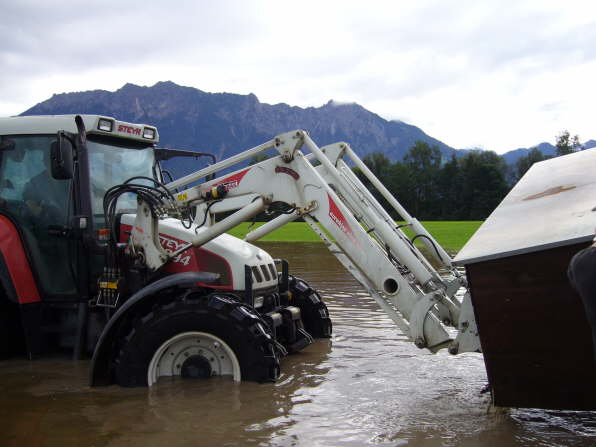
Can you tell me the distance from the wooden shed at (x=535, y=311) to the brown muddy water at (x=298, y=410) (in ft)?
1.03

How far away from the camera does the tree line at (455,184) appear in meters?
83.5

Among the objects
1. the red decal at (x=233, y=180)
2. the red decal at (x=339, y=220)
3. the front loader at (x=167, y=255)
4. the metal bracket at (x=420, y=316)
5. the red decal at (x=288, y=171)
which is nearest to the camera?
the metal bracket at (x=420, y=316)

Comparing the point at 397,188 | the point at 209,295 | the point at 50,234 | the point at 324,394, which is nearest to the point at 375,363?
the point at 324,394

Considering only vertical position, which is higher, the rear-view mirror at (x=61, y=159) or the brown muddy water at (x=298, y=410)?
Answer: the rear-view mirror at (x=61, y=159)

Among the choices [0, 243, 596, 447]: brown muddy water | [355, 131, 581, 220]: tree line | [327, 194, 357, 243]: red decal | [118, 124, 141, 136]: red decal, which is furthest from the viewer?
[355, 131, 581, 220]: tree line

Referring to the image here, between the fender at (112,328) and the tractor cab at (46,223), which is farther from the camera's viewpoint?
the tractor cab at (46,223)

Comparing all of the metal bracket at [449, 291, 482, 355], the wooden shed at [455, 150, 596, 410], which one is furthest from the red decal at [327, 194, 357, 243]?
the wooden shed at [455, 150, 596, 410]

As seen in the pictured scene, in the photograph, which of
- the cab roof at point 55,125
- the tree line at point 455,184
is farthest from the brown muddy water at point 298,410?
the tree line at point 455,184

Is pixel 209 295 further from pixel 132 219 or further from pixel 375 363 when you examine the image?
pixel 375 363

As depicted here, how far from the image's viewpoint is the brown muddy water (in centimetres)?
434

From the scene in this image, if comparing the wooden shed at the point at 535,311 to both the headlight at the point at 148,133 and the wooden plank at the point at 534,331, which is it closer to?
the wooden plank at the point at 534,331

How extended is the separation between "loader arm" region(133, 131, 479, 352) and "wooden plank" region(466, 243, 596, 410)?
53 cm

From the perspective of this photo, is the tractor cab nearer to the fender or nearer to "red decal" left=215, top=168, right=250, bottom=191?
the fender

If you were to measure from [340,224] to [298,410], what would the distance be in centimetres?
153
